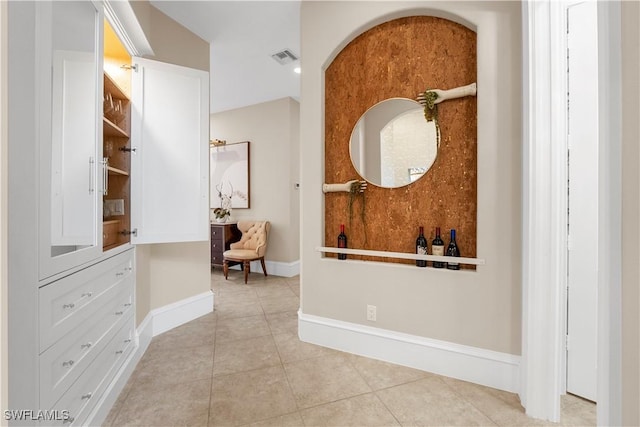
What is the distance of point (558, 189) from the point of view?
152 cm

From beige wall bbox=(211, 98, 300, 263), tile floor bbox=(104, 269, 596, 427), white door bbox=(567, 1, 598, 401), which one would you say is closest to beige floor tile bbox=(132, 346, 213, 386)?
tile floor bbox=(104, 269, 596, 427)

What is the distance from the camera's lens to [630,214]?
0.58 meters

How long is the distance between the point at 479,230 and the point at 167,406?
7.10ft

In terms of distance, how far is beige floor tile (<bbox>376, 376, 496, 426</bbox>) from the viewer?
60.4 inches

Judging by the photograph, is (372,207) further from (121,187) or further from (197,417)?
(121,187)

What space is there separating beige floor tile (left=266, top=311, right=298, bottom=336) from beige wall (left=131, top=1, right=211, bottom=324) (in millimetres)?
840

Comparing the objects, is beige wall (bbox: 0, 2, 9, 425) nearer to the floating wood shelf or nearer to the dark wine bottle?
the floating wood shelf

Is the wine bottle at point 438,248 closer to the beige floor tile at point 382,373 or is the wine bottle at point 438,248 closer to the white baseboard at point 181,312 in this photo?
the beige floor tile at point 382,373

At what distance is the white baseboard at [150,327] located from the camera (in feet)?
5.17

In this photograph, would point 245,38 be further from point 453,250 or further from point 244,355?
point 244,355

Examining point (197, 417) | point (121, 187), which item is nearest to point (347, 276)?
point (197, 417)

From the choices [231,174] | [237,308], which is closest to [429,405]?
[237,308]

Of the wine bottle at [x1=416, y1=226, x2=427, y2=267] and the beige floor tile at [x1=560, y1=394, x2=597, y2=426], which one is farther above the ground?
the wine bottle at [x1=416, y1=226, x2=427, y2=267]

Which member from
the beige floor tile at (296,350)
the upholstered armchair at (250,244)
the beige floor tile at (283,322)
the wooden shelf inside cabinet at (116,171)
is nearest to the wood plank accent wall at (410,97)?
A: the beige floor tile at (296,350)
